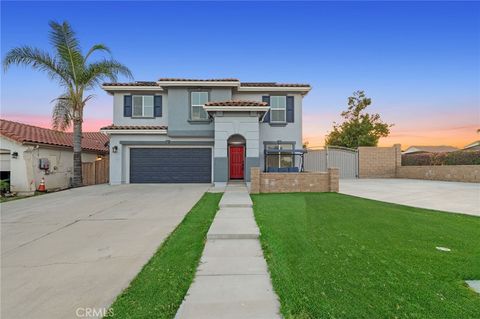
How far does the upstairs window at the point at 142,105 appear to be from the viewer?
50.4ft

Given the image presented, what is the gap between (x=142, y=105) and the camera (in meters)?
15.4

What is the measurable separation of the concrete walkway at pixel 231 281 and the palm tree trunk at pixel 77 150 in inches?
509

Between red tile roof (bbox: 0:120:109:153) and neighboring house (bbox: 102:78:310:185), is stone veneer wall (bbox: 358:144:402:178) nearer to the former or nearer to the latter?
neighboring house (bbox: 102:78:310:185)

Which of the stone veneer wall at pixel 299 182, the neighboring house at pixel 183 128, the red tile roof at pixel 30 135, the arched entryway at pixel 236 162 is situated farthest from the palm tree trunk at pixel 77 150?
the stone veneer wall at pixel 299 182

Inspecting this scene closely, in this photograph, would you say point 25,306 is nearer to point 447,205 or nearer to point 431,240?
point 431,240

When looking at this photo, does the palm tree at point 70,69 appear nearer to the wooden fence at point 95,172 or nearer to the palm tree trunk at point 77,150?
the palm tree trunk at point 77,150

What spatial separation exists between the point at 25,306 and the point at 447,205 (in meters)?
11.1

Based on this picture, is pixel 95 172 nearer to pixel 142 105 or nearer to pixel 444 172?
pixel 142 105

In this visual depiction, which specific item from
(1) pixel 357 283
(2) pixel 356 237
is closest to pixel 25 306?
(1) pixel 357 283

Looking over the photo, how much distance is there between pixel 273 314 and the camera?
2215 millimetres

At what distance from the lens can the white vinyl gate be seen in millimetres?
18391

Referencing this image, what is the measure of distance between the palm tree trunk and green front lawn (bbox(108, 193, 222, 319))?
1225 centimetres

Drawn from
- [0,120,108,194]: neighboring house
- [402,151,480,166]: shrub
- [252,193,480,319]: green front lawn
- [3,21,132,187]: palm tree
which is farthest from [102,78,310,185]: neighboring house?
[402,151,480,166]: shrub
